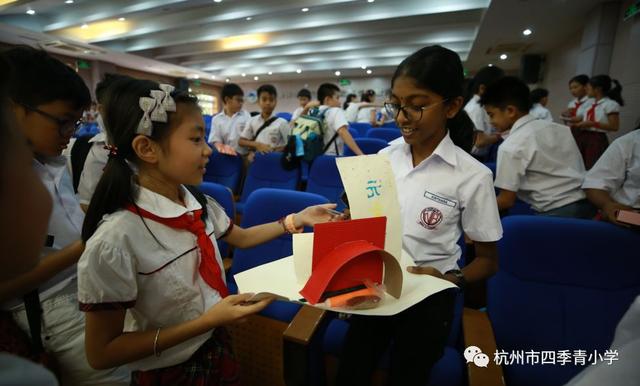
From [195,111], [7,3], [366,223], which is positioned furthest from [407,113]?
[7,3]

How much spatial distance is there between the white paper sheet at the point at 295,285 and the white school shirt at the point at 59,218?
→ 67cm

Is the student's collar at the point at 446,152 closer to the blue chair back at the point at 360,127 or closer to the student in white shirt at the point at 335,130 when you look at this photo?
the student in white shirt at the point at 335,130

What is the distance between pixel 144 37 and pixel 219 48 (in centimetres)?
232

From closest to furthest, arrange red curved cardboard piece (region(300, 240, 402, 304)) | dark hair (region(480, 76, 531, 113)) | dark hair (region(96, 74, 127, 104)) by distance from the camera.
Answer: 1. red curved cardboard piece (region(300, 240, 402, 304))
2. dark hair (region(96, 74, 127, 104))
3. dark hair (region(480, 76, 531, 113))

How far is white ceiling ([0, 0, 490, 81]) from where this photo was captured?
7223 mm

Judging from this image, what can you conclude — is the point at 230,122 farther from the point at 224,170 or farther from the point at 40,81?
the point at 40,81

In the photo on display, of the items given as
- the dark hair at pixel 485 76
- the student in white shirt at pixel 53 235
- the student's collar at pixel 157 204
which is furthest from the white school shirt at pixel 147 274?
the dark hair at pixel 485 76

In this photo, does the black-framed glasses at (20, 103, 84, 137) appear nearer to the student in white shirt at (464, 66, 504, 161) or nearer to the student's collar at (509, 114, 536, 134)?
the student's collar at (509, 114, 536, 134)

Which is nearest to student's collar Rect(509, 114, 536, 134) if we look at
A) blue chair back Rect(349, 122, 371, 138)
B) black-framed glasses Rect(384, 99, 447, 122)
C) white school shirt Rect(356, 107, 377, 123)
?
black-framed glasses Rect(384, 99, 447, 122)

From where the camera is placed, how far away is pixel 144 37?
33.9 ft

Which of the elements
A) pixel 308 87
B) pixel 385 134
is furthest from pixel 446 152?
pixel 308 87

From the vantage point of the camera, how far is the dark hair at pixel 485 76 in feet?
10.1

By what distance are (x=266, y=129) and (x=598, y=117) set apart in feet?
13.2

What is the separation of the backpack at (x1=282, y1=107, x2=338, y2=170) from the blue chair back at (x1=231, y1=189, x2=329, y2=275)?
1345 millimetres
